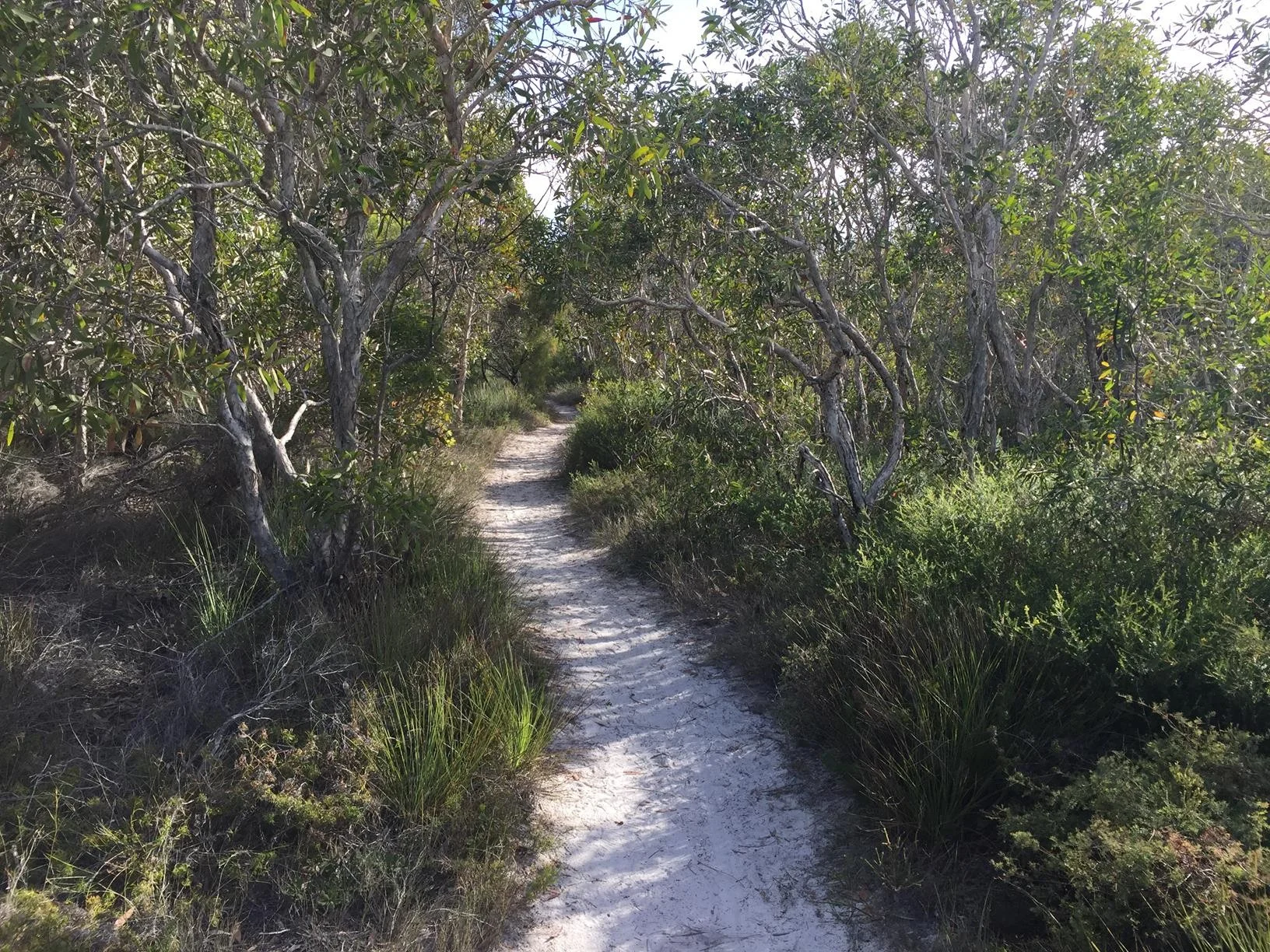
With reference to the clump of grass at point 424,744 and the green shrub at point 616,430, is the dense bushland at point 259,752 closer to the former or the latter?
the clump of grass at point 424,744

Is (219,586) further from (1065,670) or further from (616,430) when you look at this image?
(616,430)

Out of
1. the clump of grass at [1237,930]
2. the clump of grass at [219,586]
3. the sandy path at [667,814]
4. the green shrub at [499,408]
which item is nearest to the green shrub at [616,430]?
the green shrub at [499,408]

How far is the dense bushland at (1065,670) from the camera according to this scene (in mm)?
2812

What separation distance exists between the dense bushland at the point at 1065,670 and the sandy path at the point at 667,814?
0.39 meters

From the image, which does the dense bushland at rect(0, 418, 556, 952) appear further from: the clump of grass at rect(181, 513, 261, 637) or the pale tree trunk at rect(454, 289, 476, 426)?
the pale tree trunk at rect(454, 289, 476, 426)

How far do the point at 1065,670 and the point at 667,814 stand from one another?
1927 millimetres

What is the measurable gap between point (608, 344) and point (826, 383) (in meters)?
11.7

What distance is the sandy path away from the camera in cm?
336

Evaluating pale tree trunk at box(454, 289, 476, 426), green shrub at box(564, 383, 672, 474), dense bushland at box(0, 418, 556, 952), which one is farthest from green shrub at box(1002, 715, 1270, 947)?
pale tree trunk at box(454, 289, 476, 426)

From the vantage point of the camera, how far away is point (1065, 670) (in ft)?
12.7

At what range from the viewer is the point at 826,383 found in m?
6.61

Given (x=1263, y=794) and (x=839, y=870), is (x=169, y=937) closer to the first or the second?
(x=839, y=870)

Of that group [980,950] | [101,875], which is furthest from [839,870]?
[101,875]

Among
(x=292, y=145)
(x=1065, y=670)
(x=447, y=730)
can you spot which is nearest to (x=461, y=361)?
(x=292, y=145)
